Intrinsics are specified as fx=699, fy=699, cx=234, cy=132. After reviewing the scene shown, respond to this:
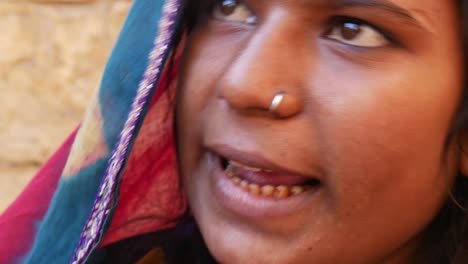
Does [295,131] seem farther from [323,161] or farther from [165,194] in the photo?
[165,194]

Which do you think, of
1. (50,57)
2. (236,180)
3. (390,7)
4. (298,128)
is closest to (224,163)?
(236,180)

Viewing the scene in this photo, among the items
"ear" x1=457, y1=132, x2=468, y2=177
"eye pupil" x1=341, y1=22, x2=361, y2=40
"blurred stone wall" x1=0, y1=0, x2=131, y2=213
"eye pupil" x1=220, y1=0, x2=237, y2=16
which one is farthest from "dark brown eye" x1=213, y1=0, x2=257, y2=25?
"blurred stone wall" x1=0, y1=0, x2=131, y2=213

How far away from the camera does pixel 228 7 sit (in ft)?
2.60

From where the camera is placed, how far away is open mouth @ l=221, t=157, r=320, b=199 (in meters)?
0.69

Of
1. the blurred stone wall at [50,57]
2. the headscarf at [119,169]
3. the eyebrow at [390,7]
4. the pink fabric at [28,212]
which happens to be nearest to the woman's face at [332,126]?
the eyebrow at [390,7]

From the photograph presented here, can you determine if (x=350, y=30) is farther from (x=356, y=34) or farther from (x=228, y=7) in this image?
(x=228, y=7)

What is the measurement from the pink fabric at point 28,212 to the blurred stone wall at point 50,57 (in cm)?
50

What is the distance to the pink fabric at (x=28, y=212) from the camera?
0.95 m

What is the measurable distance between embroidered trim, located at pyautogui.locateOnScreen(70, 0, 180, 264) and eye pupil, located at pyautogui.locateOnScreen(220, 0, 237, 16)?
0.05 metres

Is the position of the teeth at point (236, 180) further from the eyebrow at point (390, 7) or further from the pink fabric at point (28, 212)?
the pink fabric at point (28, 212)

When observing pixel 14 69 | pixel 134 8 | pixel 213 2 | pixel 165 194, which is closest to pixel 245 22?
pixel 213 2

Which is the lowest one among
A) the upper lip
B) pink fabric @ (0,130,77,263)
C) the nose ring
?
pink fabric @ (0,130,77,263)

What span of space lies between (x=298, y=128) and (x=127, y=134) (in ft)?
0.76

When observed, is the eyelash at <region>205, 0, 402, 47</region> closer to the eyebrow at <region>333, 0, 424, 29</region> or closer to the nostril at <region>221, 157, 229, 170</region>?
the eyebrow at <region>333, 0, 424, 29</region>
